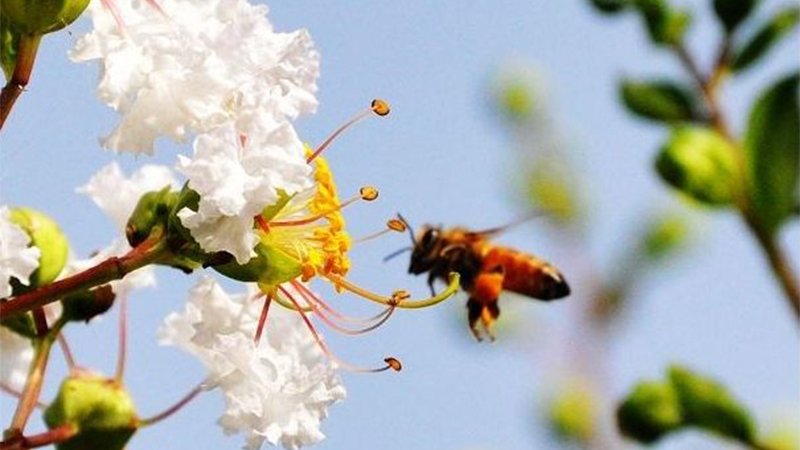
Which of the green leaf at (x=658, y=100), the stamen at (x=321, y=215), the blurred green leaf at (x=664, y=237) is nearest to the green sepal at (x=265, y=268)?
the stamen at (x=321, y=215)

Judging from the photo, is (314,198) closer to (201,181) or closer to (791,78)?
(201,181)

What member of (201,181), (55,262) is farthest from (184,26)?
(55,262)

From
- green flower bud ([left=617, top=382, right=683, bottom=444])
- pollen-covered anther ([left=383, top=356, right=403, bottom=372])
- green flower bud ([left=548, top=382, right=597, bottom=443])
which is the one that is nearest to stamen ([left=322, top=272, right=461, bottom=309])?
pollen-covered anther ([left=383, top=356, right=403, bottom=372])

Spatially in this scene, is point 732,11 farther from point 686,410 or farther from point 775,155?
point 686,410

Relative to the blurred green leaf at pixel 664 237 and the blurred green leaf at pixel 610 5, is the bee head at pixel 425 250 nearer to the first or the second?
the blurred green leaf at pixel 610 5

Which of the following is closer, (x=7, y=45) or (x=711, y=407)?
(x=7, y=45)

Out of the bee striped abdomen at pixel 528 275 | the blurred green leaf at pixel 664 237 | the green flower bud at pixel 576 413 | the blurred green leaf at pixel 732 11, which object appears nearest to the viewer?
the bee striped abdomen at pixel 528 275

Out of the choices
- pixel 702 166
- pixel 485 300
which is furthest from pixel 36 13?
pixel 702 166

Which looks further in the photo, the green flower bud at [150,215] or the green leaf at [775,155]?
the green leaf at [775,155]
